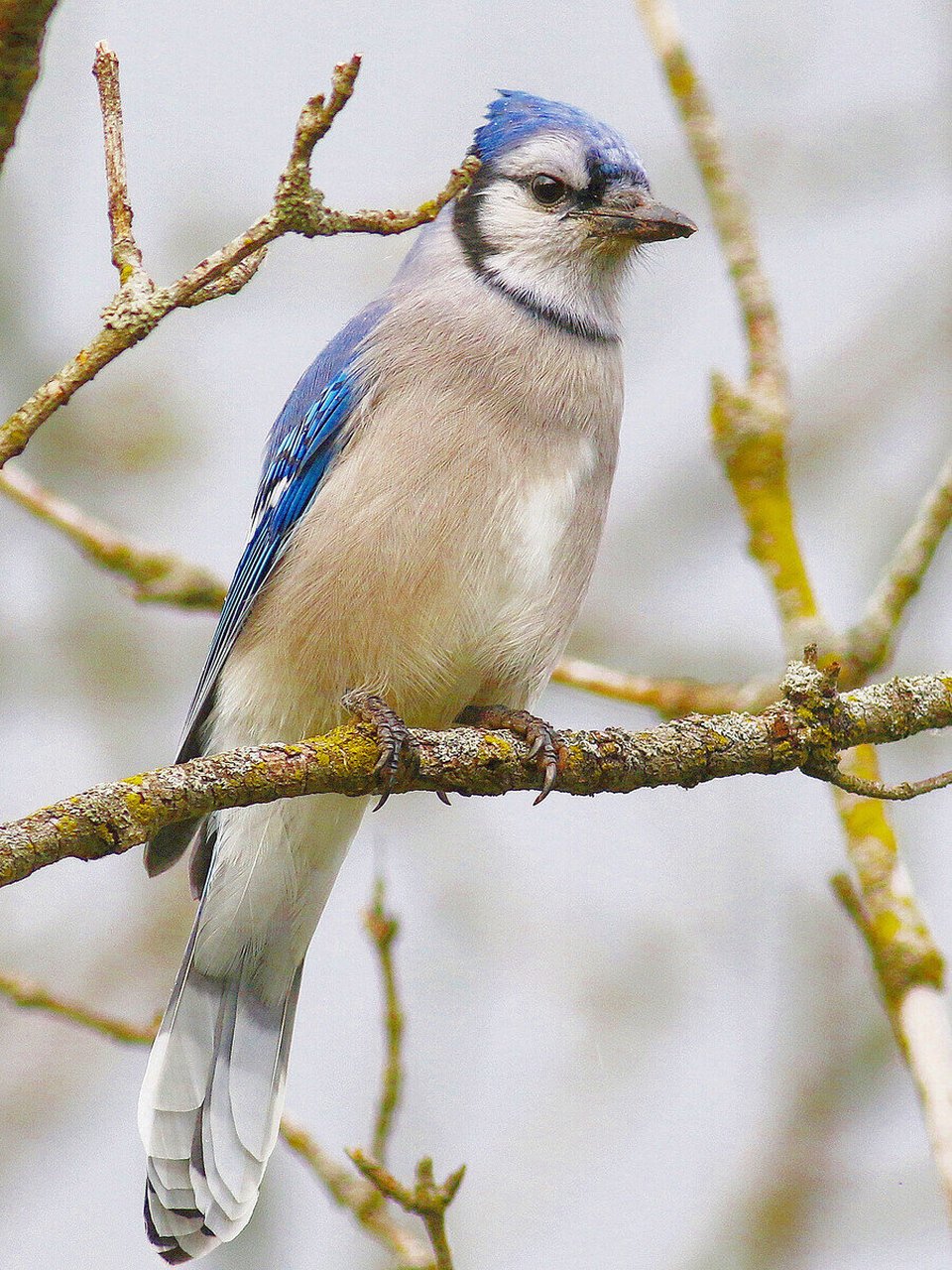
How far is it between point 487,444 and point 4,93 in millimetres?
1857

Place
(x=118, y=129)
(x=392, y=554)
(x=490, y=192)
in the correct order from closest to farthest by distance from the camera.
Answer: (x=118, y=129) → (x=392, y=554) → (x=490, y=192)

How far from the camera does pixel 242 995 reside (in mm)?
4086

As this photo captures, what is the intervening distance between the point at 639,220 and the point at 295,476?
119 cm

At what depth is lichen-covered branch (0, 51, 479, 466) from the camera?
2.17 meters

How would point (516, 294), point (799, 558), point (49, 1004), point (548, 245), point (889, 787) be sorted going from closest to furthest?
point (889, 787) → point (49, 1004) → point (799, 558) → point (516, 294) → point (548, 245)

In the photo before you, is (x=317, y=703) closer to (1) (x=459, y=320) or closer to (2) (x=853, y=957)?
(1) (x=459, y=320)

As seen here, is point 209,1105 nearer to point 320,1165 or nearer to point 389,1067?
point 320,1165

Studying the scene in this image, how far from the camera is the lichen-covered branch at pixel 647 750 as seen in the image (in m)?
2.42

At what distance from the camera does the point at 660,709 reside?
4047mm

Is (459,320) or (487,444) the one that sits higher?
(459,320)

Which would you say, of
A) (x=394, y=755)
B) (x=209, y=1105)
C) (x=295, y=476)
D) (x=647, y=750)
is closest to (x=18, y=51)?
(x=394, y=755)

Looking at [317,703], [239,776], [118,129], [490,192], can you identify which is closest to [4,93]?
[118,129]

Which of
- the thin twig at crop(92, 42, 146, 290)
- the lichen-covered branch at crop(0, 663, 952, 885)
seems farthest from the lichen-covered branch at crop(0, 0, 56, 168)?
the lichen-covered branch at crop(0, 663, 952, 885)

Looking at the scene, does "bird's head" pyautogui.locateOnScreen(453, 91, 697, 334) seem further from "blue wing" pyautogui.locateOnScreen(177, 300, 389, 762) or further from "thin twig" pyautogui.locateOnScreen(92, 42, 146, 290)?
"thin twig" pyautogui.locateOnScreen(92, 42, 146, 290)
